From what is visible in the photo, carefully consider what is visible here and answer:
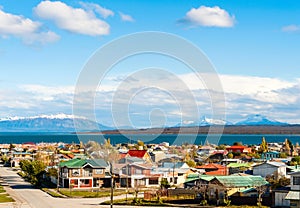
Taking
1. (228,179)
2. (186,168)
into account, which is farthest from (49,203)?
(186,168)

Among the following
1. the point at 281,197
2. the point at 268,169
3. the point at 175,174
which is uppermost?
Answer: the point at 268,169

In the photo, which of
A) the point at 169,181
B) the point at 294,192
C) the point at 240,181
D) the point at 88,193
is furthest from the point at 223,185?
the point at 88,193

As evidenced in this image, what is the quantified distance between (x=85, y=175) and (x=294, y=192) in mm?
15670

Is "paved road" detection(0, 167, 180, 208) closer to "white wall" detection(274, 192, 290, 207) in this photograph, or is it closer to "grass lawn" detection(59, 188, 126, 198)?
"grass lawn" detection(59, 188, 126, 198)

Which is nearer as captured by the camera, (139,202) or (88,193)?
(139,202)

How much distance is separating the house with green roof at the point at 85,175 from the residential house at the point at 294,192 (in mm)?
14618

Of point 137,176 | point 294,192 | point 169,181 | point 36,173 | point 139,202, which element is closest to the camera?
point 294,192

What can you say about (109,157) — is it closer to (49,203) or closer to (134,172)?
(134,172)

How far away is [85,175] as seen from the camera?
32.8 m

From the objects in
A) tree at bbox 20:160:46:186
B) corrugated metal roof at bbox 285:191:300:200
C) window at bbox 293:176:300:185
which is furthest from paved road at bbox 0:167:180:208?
window at bbox 293:176:300:185

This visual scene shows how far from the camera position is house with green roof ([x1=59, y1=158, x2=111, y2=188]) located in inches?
1282

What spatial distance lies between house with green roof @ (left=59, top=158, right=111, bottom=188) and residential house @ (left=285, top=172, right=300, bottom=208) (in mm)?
14618

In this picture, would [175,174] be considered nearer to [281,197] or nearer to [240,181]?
[240,181]

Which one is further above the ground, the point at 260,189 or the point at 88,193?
the point at 260,189
